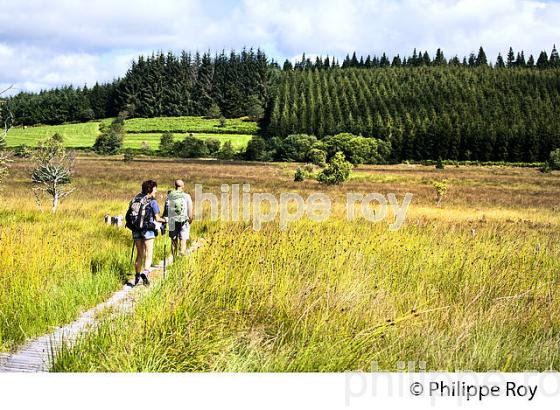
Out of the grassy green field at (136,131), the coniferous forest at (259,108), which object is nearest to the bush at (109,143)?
the grassy green field at (136,131)

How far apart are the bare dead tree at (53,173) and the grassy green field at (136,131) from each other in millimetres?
399

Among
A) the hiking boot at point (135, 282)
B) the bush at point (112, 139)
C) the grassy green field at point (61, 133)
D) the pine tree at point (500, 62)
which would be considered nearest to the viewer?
the hiking boot at point (135, 282)

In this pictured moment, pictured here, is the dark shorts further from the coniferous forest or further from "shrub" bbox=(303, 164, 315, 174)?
"shrub" bbox=(303, 164, 315, 174)

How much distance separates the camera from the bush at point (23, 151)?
947 cm

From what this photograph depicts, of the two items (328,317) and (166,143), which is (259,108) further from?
(328,317)

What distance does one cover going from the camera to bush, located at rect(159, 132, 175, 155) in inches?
502

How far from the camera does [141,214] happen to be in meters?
7.09

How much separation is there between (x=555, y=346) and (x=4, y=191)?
10562 millimetres

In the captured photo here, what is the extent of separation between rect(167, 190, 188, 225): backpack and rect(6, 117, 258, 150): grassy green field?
2946mm

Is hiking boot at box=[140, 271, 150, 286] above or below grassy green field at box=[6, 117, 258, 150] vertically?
below

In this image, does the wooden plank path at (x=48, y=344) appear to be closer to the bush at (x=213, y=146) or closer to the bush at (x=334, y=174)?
the bush at (x=213, y=146)

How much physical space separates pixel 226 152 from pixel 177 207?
7.56m

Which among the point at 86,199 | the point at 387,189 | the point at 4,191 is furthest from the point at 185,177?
the point at 387,189

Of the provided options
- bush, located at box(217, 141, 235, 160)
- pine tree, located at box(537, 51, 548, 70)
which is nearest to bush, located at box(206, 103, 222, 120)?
bush, located at box(217, 141, 235, 160)
